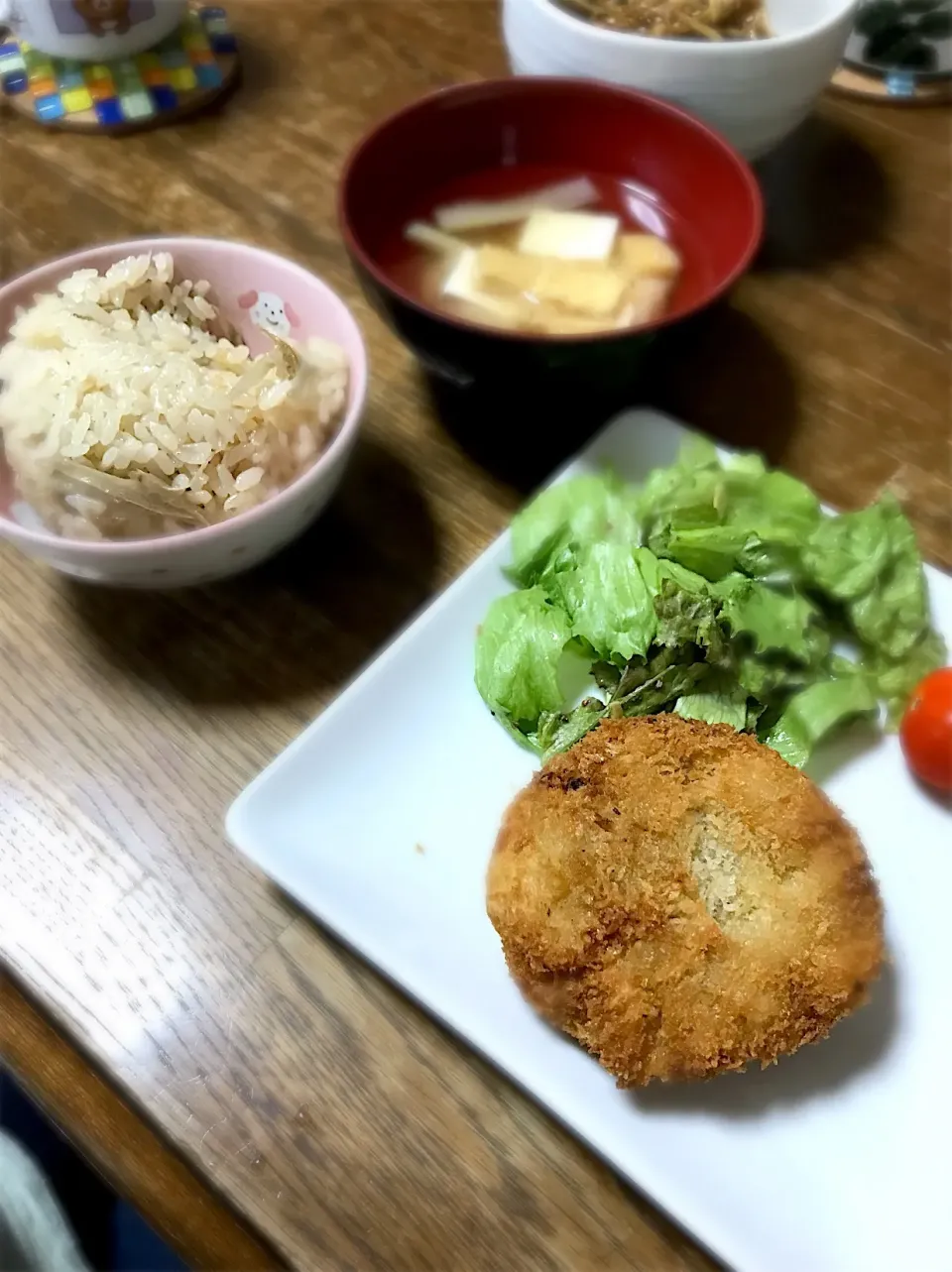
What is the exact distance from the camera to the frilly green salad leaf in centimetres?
90

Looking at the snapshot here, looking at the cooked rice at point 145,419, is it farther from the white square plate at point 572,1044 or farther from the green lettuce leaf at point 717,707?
the green lettuce leaf at point 717,707

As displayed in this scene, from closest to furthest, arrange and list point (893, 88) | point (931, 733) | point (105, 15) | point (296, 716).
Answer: point (931, 733), point (296, 716), point (105, 15), point (893, 88)

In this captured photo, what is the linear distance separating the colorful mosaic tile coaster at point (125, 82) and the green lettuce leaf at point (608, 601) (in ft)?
3.25

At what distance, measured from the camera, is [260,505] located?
0.88 metres

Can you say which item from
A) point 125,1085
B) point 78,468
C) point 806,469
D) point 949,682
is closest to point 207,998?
point 125,1085

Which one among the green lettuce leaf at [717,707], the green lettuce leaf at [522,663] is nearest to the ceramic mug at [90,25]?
the green lettuce leaf at [522,663]

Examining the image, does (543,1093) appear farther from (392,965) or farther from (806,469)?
(806,469)

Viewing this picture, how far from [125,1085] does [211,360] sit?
619 millimetres

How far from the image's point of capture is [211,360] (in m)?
0.98

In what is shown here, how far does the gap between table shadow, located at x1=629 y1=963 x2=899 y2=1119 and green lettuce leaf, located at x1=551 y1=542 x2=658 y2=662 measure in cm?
33

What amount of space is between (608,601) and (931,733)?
0.93 feet

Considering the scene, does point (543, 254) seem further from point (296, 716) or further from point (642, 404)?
point (296, 716)

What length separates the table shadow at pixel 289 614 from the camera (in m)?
0.97

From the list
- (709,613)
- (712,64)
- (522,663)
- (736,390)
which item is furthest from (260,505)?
(712,64)
